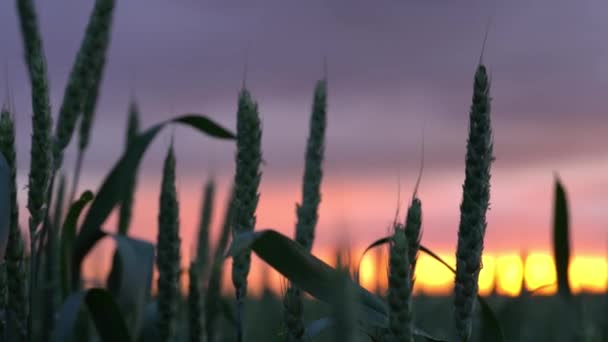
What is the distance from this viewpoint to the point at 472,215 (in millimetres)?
2166

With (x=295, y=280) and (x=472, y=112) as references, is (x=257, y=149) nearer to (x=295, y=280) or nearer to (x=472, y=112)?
(x=295, y=280)

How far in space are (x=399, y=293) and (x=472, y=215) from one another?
Result: 1.50 feet

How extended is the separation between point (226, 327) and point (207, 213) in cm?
142

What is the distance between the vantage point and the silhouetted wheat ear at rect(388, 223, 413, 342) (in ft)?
5.71

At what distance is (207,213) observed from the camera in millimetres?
5137

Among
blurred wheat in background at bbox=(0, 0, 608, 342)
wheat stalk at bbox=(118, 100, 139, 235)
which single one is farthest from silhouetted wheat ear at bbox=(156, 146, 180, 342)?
wheat stalk at bbox=(118, 100, 139, 235)

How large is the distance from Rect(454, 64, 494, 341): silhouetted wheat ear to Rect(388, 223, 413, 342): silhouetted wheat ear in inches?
14.8

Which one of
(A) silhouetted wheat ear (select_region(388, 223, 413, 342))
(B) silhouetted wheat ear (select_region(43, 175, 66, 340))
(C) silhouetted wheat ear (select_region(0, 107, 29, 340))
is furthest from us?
(B) silhouetted wheat ear (select_region(43, 175, 66, 340))

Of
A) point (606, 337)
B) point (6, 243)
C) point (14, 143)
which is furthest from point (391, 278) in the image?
point (606, 337)

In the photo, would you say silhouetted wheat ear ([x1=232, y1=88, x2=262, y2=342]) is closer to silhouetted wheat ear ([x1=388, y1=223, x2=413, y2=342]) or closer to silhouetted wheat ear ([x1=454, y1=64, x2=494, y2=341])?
silhouetted wheat ear ([x1=454, y1=64, x2=494, y2=341])

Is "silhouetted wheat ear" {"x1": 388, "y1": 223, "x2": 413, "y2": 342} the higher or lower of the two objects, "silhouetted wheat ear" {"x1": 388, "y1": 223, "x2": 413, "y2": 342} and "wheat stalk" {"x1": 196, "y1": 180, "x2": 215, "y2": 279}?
the lower

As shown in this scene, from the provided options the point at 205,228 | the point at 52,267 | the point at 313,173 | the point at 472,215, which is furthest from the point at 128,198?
the point at 472,215

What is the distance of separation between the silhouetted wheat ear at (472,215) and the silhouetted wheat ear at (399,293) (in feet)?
1.24

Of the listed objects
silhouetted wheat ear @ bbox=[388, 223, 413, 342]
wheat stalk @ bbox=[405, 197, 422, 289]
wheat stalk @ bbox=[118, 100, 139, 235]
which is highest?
wheat stalk @ bbox=[118, 100, 139, 235]
